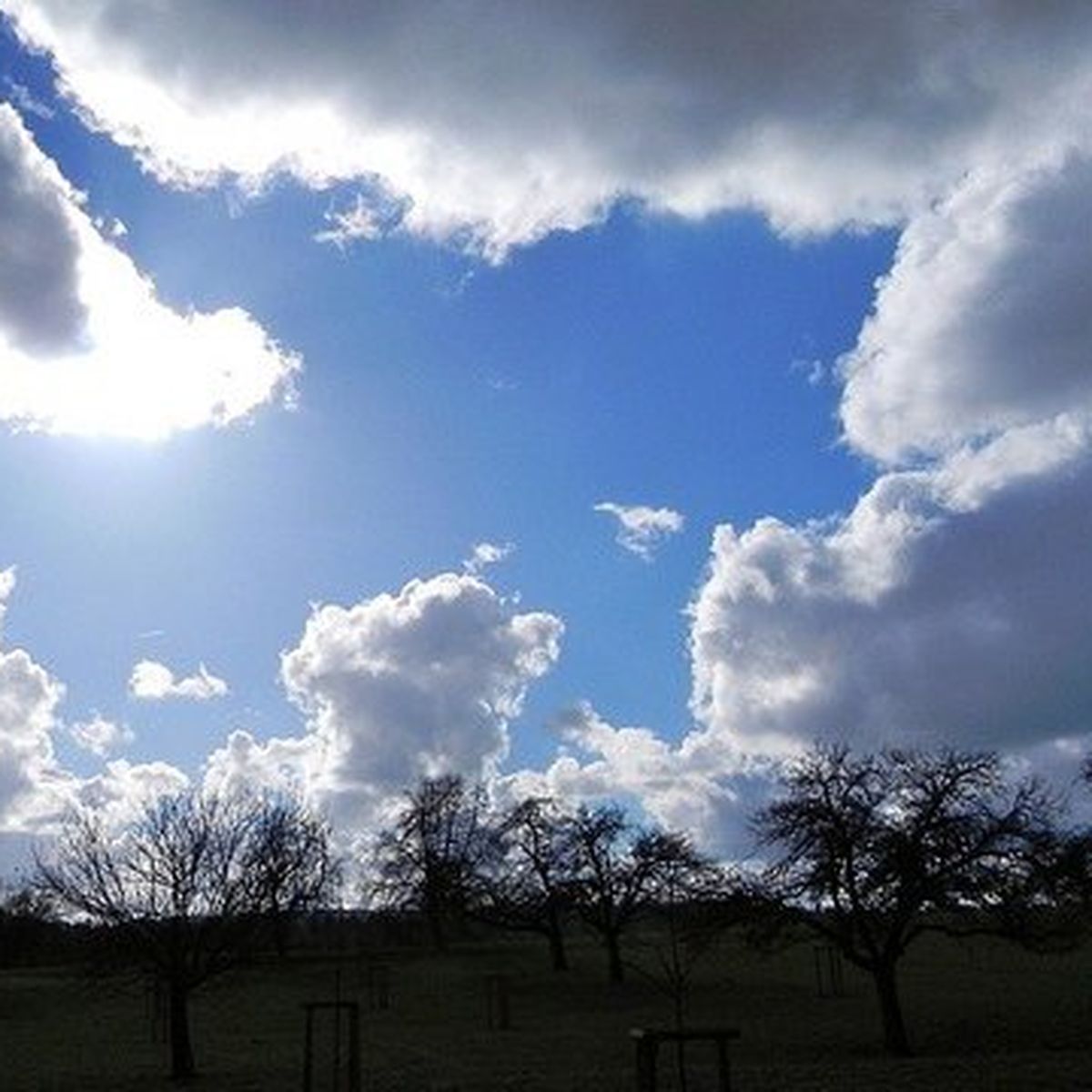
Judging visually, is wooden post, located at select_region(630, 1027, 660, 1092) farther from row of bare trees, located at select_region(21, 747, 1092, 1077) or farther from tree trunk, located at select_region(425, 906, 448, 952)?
tree trunk, located at select_region(425, 906, 448, 952)

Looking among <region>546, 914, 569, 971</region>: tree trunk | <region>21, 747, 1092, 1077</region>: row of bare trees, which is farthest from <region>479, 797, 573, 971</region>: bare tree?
<region>21, 747, 1092, 1077</region>: row of bare trees

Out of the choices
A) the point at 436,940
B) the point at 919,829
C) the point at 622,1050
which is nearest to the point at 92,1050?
the point at 622,1050

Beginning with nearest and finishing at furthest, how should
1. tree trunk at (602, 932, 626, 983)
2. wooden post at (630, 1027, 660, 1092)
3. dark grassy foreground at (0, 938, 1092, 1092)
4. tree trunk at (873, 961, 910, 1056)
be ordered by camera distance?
wooden post at (630, 1027, 660, 1092) → dark grassy foreground at (0, 938, 1092, 1092) → tree trunk at (873, 961, 910, 1056) → tree trunk at (602, 932, 626, 983)

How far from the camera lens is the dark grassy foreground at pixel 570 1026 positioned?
106 feet

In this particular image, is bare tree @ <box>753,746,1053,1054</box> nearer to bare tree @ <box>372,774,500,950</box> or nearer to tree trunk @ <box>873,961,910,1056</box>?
tree trunk @ <box>873,961,910,1056</box>

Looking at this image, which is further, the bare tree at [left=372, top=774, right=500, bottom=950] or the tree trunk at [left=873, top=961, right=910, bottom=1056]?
the bare tree at [left=372, top=774, right=500, bottom=950]

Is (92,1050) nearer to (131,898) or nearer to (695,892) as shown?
(131,898)

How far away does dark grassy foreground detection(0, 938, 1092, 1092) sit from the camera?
32281 mm

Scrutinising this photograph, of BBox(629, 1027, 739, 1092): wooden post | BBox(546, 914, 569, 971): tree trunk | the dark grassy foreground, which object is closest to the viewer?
BBox(629, 1027, 739, 1092): wooden post

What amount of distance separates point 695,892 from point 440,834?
170 ft

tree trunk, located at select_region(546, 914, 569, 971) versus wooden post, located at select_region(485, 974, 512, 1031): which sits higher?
tree trunk, located at select_region(546, 914, 569, 971)

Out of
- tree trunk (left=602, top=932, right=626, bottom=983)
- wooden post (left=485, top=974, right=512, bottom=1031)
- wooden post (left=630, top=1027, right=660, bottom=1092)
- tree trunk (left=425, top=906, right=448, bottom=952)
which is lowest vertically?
wooden post (left=630, top=1027, right=660, bottom=1092)

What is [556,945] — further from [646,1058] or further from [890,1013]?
[646,1058]

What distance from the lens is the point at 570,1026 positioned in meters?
50.6
